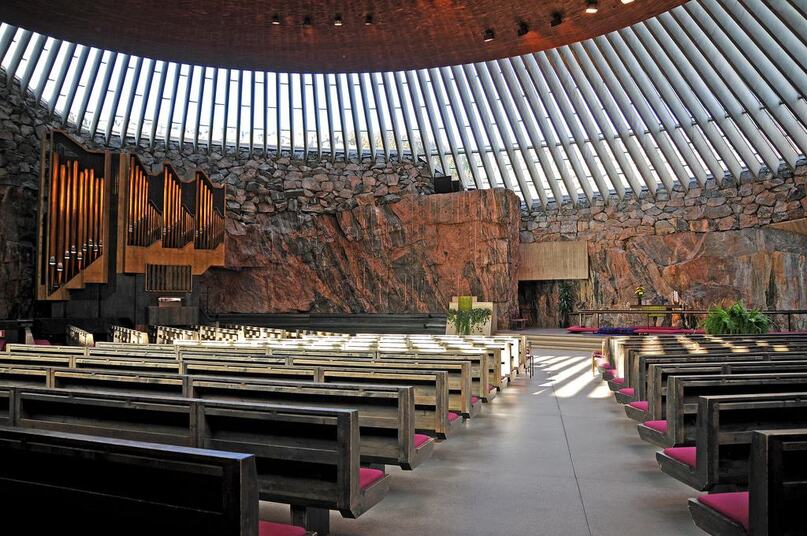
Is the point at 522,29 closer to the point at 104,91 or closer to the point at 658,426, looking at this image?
the point at 658,426

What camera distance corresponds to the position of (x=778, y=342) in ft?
23.2

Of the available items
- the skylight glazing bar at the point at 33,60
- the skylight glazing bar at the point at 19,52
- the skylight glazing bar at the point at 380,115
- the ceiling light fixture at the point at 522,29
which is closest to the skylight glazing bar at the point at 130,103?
the skylight glazing bar at the point at 33,60

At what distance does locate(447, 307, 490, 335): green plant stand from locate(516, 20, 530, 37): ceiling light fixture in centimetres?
802

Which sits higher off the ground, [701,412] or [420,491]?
[701,412]

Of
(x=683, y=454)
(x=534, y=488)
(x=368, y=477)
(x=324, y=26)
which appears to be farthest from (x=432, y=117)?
(x=368, y=477)

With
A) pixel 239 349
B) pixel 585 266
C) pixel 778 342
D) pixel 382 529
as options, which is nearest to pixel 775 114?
pixel 585 266

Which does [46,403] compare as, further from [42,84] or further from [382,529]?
[42,84]

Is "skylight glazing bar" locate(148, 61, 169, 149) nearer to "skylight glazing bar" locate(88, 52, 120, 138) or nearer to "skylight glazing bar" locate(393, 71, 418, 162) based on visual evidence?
"skylight glazing bar" locate(88, 52, 120, 138)

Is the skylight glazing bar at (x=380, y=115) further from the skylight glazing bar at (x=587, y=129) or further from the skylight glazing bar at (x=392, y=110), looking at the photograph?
the skylight glazing bar at (x=587, y=129)

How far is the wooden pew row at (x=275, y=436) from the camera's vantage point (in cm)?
214

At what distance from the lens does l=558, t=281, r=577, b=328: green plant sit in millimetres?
19562

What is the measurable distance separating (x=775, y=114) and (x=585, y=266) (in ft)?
23.3

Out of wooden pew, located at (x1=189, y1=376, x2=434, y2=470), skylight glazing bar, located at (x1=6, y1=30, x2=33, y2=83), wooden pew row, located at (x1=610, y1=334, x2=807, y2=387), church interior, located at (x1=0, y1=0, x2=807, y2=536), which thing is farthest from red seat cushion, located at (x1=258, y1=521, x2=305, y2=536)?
skylight glazing bar, located at (x1=6, y1=30, x2=33, y2=83)

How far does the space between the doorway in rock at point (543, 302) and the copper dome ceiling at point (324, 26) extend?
381 inches
